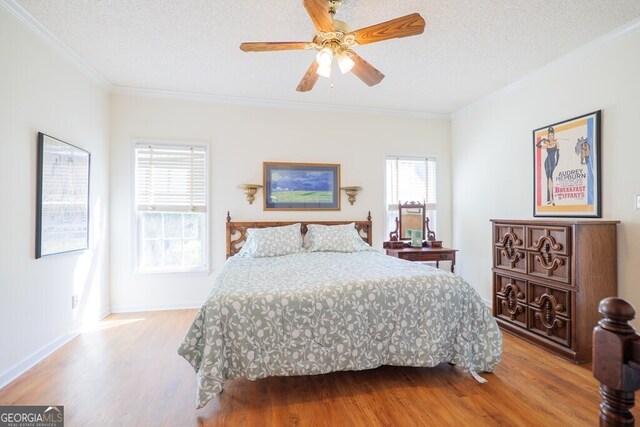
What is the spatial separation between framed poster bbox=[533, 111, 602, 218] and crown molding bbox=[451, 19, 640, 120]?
0.57 meters

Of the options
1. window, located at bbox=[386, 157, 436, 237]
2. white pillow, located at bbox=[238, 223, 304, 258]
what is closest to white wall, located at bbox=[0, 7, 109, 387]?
white pillow, located at bbox=[238, 223, 304, 258]

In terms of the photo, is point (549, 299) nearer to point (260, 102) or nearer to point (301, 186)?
point (301, 186)

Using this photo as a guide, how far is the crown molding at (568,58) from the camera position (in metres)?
2.48

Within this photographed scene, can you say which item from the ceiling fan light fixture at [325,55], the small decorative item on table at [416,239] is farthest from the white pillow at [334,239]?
the ceiling fan light fixture at [325,55]

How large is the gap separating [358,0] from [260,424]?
2.82m

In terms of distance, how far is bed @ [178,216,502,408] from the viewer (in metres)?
1.91

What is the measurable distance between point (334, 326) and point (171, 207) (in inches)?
110

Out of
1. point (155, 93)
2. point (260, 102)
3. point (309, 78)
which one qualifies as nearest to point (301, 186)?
point (260, 102)

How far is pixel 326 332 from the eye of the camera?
2020mm

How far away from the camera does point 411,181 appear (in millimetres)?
4594

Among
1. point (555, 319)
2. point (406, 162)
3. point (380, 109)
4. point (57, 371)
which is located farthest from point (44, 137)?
point (555, 319)

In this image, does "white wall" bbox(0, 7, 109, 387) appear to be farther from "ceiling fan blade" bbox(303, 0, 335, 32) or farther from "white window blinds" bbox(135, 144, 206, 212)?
"ceiling fan blade" bbox(303, 0, 335, 32)

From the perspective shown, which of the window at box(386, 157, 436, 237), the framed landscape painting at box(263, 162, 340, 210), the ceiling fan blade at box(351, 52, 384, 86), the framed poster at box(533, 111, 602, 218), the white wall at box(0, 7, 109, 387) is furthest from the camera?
the window at box(386, 157, 436, 237)

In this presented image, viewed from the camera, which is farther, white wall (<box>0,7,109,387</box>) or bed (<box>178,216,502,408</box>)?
white wall (<box>0,7,109,387</box>)
